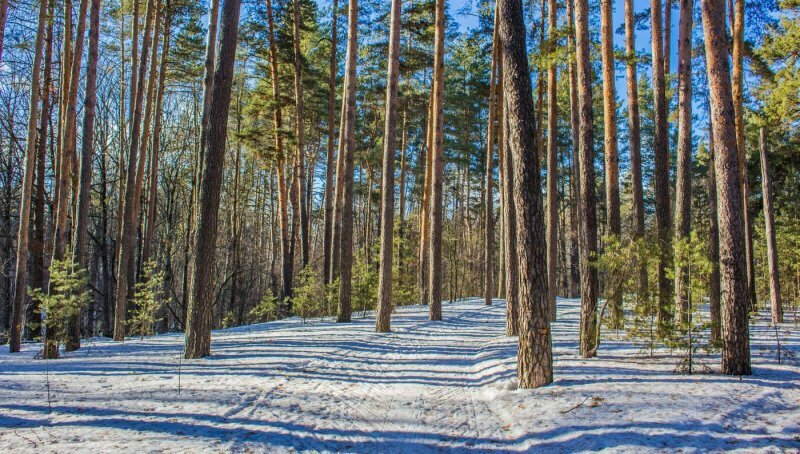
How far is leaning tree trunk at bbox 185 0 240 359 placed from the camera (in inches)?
272

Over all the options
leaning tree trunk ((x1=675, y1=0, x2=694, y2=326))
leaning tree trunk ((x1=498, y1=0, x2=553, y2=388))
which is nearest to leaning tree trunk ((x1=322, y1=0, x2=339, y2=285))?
leaning tree trunk ((x1=675, y1=0, x2=694, y2=326))

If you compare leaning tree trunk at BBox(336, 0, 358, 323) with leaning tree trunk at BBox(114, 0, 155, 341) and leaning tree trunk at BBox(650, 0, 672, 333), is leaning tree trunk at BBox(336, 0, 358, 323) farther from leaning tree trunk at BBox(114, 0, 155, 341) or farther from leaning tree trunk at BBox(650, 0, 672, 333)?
leaning tree trunk at BBox(650, 0, 672, 333)

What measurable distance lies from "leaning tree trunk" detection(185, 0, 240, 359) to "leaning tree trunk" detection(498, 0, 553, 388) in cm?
428

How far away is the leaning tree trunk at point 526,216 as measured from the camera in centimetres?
517

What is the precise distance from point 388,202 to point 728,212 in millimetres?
6745

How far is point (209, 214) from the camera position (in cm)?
698

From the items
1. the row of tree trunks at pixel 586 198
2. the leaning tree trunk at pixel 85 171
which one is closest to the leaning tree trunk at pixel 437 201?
the row of tree trunks at pixel 586 198

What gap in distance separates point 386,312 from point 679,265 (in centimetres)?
616

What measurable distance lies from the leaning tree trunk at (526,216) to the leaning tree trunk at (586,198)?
1.84 meters

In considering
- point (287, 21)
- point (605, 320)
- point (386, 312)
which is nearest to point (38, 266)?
point (386, 312)

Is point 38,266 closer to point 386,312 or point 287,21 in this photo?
point 386,312

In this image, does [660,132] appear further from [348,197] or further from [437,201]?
[348,197]

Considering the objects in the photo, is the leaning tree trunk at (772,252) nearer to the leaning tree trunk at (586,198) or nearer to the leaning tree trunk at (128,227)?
the leaning tree trunk at (586,198)

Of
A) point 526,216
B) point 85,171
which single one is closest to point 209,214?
point 85,171
